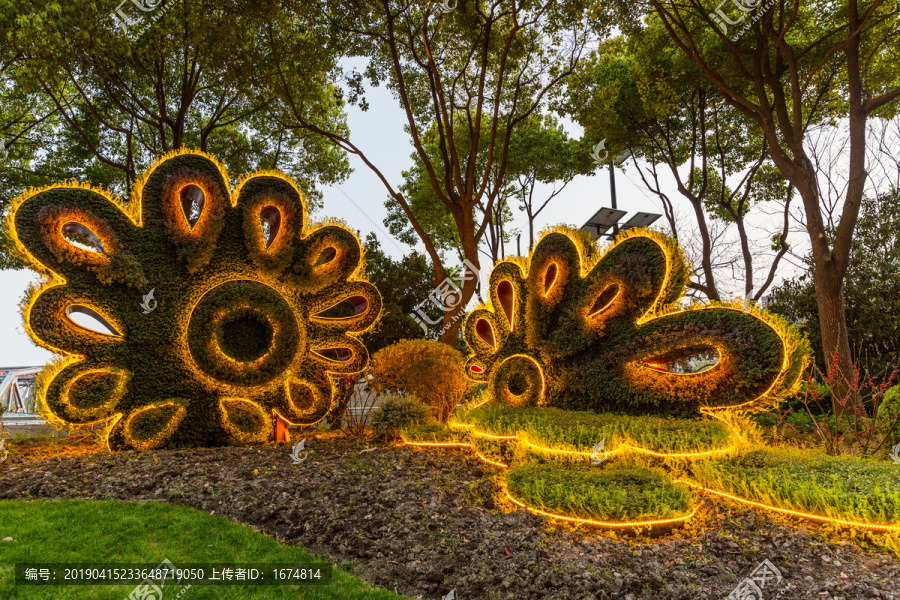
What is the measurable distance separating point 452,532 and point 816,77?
1368 centimetres

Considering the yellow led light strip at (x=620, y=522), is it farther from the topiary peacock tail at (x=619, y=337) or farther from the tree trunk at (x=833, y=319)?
the tree trunk at (x=833, y=319)

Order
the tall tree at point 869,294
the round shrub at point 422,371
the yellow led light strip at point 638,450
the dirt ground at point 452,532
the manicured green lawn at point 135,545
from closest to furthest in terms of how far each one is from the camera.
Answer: the manicured green lawn at point 135,545, the dirt ground at point 452,532, the yellow led light strip at point 638,450, the round shrub at point 422,371, the tall tree at point 869,294

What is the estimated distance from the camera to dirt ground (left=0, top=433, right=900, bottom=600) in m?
3.71

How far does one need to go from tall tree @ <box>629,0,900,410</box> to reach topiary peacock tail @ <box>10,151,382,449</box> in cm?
786

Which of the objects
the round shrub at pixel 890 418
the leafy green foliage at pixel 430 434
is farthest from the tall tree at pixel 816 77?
the leafy green foliage at pixel 430 434

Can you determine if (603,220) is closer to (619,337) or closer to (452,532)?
(619,337)

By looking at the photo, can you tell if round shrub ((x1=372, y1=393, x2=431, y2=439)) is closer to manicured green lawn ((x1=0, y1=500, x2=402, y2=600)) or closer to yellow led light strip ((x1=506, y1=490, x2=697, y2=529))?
manicured green lawn ((x1=0, y1=500, x2=402, y2=600))

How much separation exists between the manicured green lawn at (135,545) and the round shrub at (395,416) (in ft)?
10.8

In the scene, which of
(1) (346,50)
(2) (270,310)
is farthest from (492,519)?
(1) (346,50)

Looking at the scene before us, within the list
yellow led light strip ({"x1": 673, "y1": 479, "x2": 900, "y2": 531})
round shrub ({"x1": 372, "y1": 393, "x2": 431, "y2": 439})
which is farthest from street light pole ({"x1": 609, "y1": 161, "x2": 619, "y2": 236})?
yellow led light strip ({"x1": 673, "y1": 479, "x2": 900, "y2": 531})

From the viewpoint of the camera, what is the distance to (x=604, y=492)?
4.71 metres

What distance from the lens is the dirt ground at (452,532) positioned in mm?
3707

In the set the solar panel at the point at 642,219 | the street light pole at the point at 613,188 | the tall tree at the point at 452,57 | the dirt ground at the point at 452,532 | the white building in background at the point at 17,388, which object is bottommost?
the dirt ground at the point at 452,532

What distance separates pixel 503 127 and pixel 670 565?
46.3 ft
